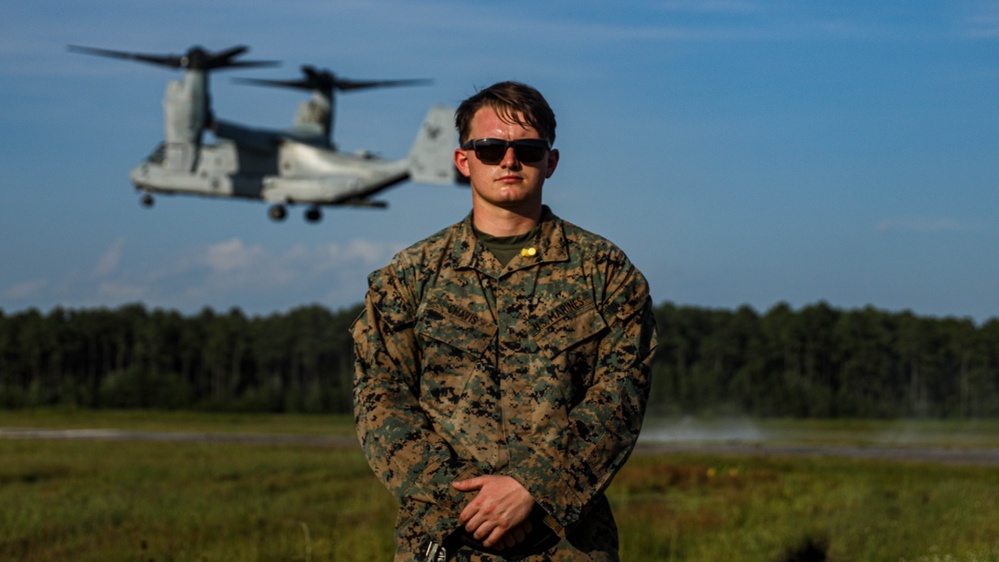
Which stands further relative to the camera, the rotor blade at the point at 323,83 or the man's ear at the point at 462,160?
the rotor blade at the point at 323,83

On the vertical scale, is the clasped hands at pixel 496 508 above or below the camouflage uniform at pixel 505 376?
below

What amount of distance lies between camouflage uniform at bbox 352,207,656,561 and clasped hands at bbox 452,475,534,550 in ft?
0.17

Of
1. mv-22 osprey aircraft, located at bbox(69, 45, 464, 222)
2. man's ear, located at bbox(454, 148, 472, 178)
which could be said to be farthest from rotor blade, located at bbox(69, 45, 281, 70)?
man's ear, located at bbox(454, 148, 472, 178)

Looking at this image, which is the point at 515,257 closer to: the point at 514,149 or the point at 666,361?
the point at 514,149

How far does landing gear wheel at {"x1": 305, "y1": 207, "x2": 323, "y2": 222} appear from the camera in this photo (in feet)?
160

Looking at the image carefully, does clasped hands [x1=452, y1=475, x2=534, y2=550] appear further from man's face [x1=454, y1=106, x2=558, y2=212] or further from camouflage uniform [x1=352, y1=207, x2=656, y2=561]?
man's face [x1=454, y1=106, x2=558, y2=212]

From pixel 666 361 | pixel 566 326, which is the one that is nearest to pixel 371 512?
pixel 566 326

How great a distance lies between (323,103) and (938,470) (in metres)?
36.8

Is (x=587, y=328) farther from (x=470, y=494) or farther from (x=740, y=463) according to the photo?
(x=740, y=463)

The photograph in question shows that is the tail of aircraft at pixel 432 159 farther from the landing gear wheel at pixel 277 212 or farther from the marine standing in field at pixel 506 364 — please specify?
the marine standing in field at pixel 506 364

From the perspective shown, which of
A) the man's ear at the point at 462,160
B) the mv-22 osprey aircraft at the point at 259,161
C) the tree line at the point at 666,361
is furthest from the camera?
the tree line at the point at 666,361

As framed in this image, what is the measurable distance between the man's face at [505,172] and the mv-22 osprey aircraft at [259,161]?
139 ft

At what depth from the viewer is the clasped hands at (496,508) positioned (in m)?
3.67

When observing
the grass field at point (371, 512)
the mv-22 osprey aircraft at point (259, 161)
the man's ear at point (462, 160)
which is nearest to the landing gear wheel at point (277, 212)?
the mv-22 osprey aircraft at point (259, 161)
